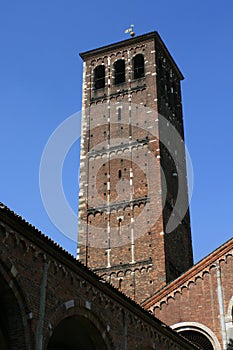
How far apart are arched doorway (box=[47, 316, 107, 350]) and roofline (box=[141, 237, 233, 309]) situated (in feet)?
23.6

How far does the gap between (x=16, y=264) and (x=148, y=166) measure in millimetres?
18240

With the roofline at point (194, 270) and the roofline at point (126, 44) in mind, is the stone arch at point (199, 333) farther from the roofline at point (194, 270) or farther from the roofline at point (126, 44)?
the roofline at point (126, 44)

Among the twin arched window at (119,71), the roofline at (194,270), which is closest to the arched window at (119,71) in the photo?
the twin arched window at (119,71)

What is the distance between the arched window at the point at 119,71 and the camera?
3306 centimetres

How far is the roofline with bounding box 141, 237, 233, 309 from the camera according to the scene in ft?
70.9

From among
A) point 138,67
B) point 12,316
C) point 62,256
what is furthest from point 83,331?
point 138,67

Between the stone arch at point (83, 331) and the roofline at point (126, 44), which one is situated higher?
the roofline at point (126, 44)

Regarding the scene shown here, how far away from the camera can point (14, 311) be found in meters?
11.1

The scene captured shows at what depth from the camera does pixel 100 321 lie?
13.9 m

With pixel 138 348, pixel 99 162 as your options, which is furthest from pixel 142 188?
pixel 138 348

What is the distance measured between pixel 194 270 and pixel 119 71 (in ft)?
51.6

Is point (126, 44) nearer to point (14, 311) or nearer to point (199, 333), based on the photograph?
point (199, 333)

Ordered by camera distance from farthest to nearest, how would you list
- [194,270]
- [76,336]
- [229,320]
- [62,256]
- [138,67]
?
[138,67] < [194,270] < [229,320] < [76,336] < [62,256]

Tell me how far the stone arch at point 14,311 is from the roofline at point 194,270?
36.7 feet
